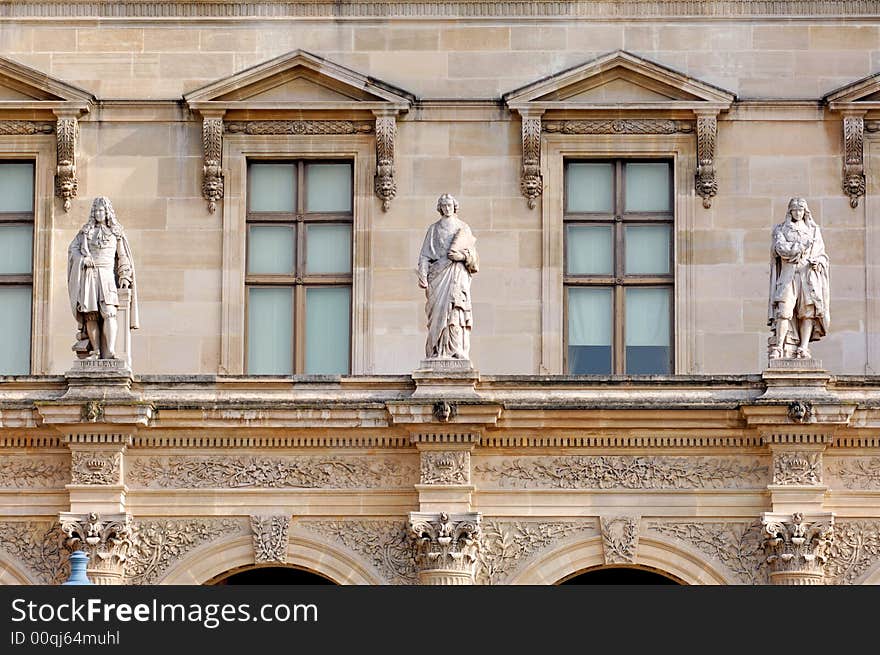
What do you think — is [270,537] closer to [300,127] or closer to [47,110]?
[300,127]

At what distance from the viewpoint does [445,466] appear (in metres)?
28.6

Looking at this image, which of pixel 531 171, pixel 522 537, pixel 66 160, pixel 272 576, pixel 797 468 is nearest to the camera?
pixel 797 468

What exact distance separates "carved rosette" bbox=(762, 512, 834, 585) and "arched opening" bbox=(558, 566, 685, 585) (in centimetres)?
93

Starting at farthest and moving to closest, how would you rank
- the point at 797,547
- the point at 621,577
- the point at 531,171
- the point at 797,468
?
1. the point at 531,171
2. the point at 621,577
3. the point at 797,468
4. the point at 797,547

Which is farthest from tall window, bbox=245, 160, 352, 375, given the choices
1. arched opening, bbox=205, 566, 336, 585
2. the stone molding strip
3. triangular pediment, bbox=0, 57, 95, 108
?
arched opening, bbox=205, 566, 336, 585

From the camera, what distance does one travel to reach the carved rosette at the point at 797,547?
28.1m

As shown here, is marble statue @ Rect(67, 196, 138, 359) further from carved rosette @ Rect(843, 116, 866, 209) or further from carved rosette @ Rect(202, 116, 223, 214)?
carved rosette @ Rect(843, 116, 866, 209)


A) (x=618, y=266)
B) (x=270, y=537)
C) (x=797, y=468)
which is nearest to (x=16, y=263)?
(x=270, y=537)

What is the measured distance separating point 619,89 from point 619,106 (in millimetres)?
253

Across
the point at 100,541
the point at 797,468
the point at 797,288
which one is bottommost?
the point at 100,541

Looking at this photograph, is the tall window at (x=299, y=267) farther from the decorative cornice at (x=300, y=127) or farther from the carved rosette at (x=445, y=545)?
the carved rosette at (x=445, y=545)

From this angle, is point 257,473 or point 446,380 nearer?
point 446,380

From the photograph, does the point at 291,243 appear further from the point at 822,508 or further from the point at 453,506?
the point at 822,508
